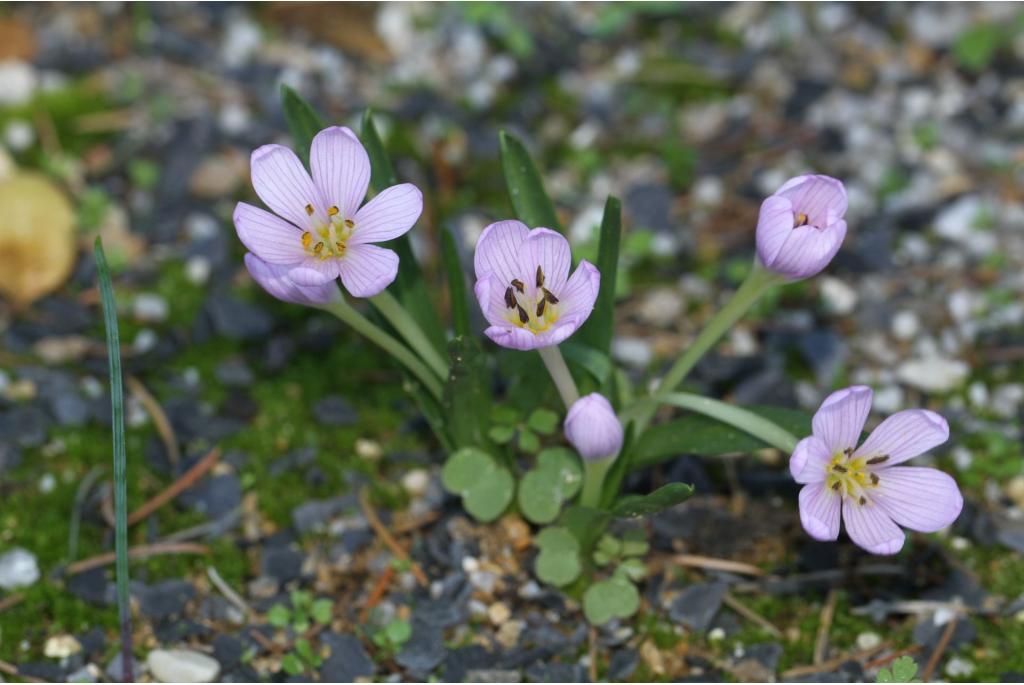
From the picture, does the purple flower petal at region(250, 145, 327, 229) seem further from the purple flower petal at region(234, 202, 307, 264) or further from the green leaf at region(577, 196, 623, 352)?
the green leaf at region(577, 196, 623, 352)

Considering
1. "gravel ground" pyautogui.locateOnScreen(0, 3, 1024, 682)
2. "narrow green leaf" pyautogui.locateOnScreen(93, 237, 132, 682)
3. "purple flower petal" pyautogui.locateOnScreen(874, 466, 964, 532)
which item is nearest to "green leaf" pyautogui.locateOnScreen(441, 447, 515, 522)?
"gravel ground" pyautogui.locateOnScreen(0, 3, 1024, 682)

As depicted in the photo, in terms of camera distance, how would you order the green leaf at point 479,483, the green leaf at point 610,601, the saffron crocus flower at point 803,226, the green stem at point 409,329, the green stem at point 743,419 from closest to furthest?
the saffron crocus flower at point 803,226 < the green stem at point 743,419 < the green stem at point 409,329 < the green leaf at point 610,601 < the green leaf at point 479,483

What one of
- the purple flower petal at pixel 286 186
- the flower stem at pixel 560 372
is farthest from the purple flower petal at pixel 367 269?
the flower stem at pixel 560 372

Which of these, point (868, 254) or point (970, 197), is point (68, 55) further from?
point (970, 197)

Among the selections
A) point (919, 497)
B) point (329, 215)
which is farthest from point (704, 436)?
point (329, 215)

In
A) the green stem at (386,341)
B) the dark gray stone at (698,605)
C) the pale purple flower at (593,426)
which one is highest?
the green stem at (386,341)

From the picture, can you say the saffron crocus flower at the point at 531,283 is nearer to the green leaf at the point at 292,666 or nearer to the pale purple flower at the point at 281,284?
the pale purple flower at the point at 281,284
